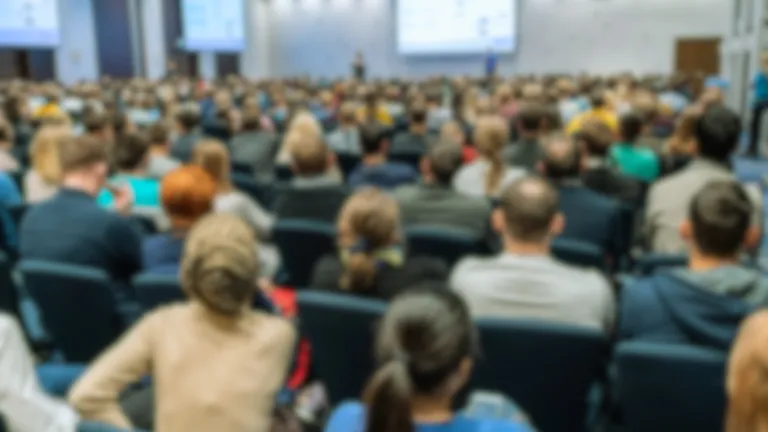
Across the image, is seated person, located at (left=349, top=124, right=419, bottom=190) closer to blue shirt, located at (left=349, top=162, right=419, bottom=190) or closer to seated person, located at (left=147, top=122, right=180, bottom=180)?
blue shirt, located at (left=349, top=162, right=419, bottom=190)

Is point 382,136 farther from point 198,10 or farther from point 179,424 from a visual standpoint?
point 198,10

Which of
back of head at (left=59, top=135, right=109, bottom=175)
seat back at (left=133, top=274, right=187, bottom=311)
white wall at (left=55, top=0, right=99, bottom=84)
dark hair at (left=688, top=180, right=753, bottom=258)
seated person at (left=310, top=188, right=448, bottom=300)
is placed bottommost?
seat back at (left=133, top=274, right=187, bottom=311)

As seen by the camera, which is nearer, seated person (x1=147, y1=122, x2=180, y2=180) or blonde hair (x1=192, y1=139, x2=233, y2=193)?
blonde hair (x1=192, y1=139, x2=233, y2=193)

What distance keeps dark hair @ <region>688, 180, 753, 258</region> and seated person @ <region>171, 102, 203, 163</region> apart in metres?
4.99

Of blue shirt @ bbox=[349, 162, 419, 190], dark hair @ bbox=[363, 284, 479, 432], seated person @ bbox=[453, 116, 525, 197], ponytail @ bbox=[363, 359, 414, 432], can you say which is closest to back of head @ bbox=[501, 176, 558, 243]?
dark hair @ bbox=[363, 284, 479, 432]

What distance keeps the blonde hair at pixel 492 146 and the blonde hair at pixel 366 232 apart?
2208 mm

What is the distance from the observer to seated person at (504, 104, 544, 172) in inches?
214

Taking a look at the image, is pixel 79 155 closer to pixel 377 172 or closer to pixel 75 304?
pixel 75 304

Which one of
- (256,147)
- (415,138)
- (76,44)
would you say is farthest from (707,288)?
(76,44)

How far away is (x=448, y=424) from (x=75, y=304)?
1.90 metres

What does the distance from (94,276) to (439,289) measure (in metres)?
1.64

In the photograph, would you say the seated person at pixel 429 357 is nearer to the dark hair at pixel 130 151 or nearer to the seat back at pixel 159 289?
the seat back at pixel 159 289

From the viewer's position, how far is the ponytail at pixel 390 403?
127cm

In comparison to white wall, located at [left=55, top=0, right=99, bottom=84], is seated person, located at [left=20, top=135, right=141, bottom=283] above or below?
below
